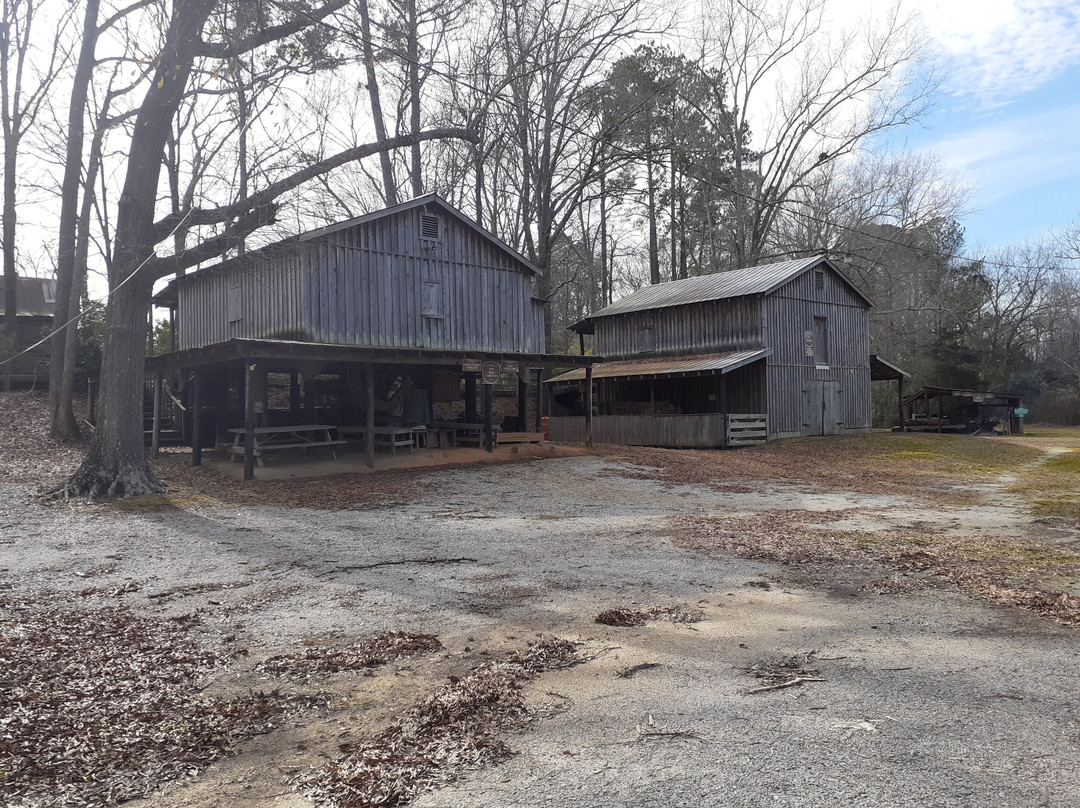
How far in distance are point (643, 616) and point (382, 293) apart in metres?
17.3

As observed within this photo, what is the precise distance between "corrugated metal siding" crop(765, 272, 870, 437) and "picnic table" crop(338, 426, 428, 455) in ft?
44.2

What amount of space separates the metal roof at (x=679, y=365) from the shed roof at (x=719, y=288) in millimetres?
2270

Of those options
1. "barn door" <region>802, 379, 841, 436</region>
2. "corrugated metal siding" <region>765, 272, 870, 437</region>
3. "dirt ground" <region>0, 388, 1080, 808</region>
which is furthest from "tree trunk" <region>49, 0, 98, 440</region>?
"barn door" <region>802, 379, 841, 436</region>

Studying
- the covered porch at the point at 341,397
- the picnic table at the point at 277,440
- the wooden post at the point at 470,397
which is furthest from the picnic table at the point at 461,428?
the picnic table at the point at 277,440

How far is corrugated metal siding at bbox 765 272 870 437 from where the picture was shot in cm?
2911

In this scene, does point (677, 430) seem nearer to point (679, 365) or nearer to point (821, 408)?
point (679, 365)

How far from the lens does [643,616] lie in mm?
6348

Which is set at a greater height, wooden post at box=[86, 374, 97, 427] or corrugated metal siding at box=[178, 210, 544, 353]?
corrugated metal siding at box=[178, 210, 544, 353]

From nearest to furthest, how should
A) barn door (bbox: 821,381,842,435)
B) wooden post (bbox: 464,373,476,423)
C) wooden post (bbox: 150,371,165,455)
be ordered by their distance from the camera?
wooden post (bbox: 150,371,165,455), wooden post (bbox: 464,373,476,423), barn door (bbox: 821,381,842,435)

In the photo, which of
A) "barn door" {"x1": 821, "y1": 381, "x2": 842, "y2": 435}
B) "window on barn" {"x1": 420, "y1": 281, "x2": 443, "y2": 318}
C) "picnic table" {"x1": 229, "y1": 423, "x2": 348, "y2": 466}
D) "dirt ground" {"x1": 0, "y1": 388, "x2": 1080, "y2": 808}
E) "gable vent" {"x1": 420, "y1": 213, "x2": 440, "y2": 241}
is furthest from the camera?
"barn door" {"x1": 821, "y1": 381, "x2": 842, "y2": 435}

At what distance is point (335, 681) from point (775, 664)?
2821mm

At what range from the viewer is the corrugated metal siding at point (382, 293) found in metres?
21.0

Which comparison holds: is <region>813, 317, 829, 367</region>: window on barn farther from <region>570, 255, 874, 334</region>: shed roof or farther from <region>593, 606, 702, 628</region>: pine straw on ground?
<region>593, 606, 702, 628</region>: pine straw on ground

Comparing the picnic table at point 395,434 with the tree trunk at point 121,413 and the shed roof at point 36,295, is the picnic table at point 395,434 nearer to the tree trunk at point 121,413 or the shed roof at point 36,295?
the tree trunk at point 121,413
